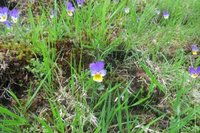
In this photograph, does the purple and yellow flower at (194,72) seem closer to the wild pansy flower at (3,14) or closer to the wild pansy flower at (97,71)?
the wild pansy flower at (97,71)

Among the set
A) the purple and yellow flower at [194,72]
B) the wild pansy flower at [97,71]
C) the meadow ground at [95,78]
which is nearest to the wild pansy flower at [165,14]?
the meadow ground at [95,78]

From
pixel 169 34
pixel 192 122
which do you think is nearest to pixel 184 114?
pixel 192 122

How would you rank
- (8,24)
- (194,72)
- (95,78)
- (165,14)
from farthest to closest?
1. (165,14)
2. (8,24)
3. (194,72)
4. (95,78)

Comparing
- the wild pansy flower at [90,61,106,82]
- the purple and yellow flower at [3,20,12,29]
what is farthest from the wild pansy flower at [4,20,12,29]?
the wild pansy flower at [90,61,106,82]

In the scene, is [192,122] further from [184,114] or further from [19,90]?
[19,90]

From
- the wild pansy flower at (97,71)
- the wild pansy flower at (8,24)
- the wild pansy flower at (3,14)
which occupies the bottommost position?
the wild pansy flower at (97,71)

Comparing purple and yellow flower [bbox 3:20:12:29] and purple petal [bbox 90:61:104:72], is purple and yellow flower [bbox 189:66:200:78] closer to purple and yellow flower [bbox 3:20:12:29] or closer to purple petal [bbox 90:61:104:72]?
purple petal [bbox 90:61:104:72]

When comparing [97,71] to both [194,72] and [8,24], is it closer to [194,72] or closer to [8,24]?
[194,72]

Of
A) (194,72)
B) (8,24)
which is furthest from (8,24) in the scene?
(194,72)

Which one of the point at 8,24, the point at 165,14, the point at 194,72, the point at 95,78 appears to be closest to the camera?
the point at 95,78
